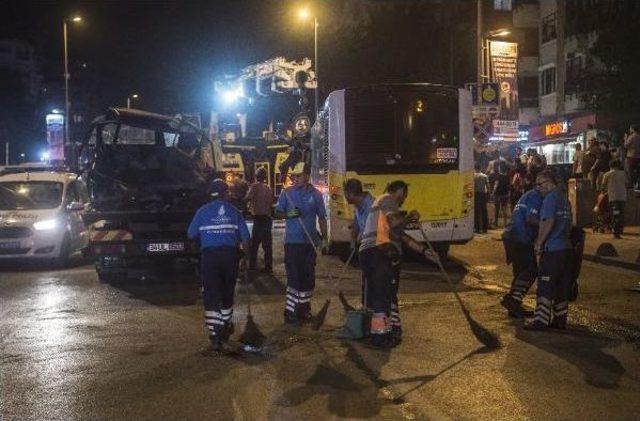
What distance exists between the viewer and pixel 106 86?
248 feet

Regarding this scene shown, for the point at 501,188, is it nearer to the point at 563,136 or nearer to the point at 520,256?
the point at 520,256

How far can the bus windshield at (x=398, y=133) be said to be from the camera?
15.9 meters

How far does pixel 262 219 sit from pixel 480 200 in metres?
8.91

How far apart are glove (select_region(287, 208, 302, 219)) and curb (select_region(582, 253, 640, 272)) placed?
761 centimetres

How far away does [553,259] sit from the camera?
30.2 feet

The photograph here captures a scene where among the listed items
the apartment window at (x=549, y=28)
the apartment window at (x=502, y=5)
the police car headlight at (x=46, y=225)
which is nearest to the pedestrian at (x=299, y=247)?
the police car headlight at (x=46, y=225)

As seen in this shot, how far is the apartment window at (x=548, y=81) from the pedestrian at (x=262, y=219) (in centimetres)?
3020

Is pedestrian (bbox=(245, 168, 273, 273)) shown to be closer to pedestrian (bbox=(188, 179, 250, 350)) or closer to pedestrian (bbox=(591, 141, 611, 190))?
pedestrian (bbox=(188, 179, 250, 350))

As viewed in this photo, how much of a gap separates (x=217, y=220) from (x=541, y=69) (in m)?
37.8

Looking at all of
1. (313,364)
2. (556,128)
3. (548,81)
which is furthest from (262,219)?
(548,81)

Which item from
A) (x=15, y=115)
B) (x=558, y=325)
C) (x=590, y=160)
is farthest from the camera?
(x=15, y=115)

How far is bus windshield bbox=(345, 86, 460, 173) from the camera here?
52.2ft

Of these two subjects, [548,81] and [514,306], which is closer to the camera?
[514,306]

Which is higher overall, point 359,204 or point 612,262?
point 359,204
